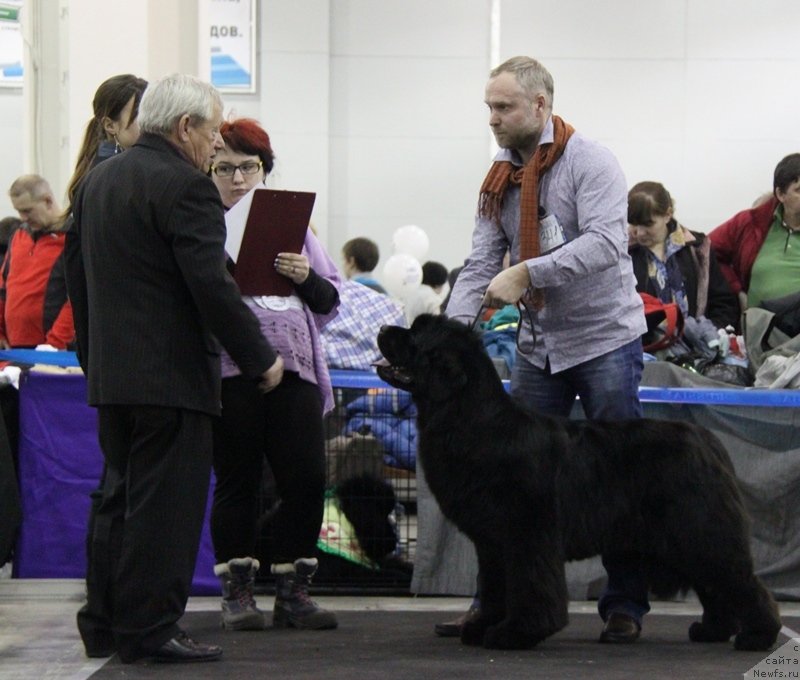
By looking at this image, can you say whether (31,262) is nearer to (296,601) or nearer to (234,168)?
(234,168)

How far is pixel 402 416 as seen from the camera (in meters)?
5.24

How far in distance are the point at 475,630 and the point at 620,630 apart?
1.48 ft

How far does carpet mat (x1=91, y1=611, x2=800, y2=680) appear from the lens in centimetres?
350

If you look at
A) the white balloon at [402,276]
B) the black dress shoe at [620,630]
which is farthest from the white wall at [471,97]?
the black dress shoe at [620,630]

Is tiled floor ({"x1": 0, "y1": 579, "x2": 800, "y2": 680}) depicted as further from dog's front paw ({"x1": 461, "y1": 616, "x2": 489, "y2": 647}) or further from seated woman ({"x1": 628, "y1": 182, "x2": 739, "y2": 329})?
seated woman ({"x1": 628, "y1": 182, "x2": 739, "y2": 329})

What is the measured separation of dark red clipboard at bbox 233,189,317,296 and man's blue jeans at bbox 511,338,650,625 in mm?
789

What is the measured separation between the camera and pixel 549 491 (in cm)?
372

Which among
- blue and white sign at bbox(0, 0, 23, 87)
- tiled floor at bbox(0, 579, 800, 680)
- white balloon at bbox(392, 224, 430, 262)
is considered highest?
blue and white sign at bbox(0, 0, 23, 87)

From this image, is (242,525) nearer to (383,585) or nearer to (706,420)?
(383,585)

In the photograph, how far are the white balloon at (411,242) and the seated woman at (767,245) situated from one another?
614 cm

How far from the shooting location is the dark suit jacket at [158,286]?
137 inches

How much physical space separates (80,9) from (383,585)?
3.21 m

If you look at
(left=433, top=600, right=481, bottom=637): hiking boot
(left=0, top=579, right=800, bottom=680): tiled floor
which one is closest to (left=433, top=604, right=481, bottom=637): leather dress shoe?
(left=433, top=600, right=481, bottom=637): hiking boot

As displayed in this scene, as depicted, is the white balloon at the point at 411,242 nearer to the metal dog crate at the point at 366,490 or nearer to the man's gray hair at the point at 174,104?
the metal dog crate at the point at 366,490
